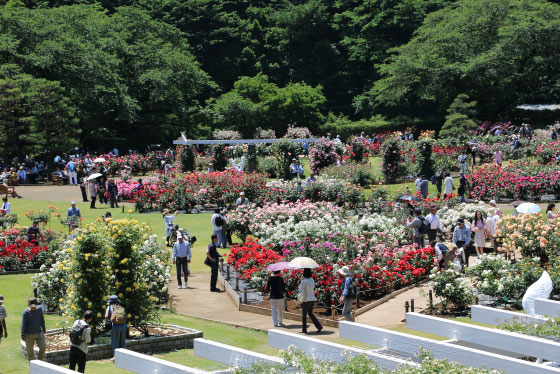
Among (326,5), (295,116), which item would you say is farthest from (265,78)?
(326,5)

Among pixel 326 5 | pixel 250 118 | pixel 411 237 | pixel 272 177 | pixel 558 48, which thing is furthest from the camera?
pixel 326 5

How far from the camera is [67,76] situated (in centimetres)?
5069

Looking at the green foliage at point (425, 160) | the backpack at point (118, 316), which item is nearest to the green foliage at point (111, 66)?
the green foliage at point (425, 160)

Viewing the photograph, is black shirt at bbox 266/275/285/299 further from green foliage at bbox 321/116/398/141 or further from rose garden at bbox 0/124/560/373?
green foliage at bbox 321/116/398/141

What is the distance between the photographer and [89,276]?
15.4 meters

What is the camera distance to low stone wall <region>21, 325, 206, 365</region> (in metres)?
14.3

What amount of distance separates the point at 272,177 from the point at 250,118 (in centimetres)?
2079

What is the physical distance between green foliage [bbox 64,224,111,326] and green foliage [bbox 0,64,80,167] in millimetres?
30260

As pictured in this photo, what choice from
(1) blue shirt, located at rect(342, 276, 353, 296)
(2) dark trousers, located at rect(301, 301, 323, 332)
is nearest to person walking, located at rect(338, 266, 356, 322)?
(1) blue shirt, located at rect(342, 276, 353, 296)

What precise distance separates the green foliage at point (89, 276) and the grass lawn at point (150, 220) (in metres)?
7.21

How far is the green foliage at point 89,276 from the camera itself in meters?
15.4

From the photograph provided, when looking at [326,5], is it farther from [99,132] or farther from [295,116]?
[99,132]

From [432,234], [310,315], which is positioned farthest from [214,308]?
[432,234]

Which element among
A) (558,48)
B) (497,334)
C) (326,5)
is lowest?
(497,334)
